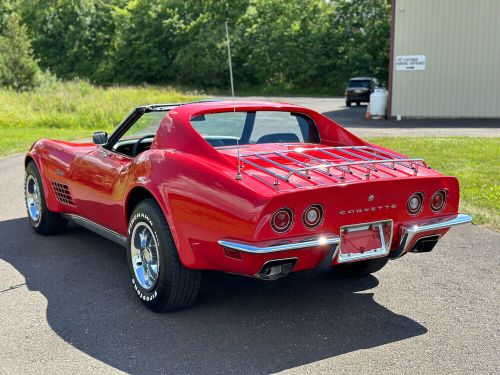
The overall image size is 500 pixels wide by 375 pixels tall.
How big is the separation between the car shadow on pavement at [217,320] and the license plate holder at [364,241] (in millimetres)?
471

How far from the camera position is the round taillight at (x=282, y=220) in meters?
3.73

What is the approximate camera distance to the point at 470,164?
11.2 m

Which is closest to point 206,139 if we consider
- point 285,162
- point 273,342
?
point 285,162

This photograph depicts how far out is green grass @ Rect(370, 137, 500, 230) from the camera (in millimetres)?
7797

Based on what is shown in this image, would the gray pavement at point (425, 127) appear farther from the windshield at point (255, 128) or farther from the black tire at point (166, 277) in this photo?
the black tire at point (166, 277)

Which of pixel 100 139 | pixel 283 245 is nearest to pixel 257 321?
pixel 283 245

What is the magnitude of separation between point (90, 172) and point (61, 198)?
0.75 meters

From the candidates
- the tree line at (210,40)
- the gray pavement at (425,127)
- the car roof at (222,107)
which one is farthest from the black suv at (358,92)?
the car roof at (222,107)

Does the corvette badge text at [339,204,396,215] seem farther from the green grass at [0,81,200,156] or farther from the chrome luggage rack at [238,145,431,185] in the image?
the green grass at [0,81,200,156]

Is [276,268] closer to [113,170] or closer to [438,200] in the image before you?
[438,200]

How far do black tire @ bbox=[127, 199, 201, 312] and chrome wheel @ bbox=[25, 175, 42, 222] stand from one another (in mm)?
2436

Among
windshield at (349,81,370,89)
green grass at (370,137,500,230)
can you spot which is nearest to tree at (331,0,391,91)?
windshield at (349,81,370,89)

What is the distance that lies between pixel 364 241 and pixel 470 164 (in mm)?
7855

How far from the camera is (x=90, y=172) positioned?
17.8 ft
